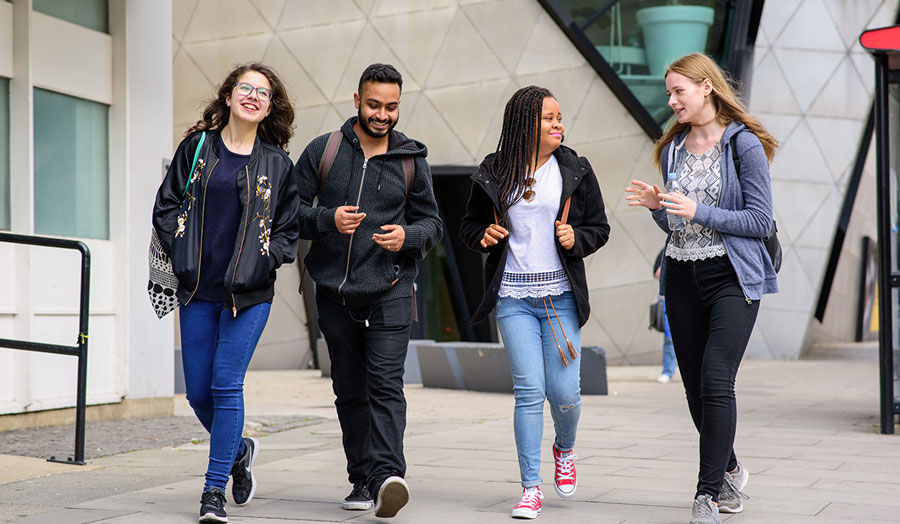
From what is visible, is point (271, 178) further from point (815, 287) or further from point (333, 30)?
point (815, 287)

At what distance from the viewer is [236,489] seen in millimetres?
5109

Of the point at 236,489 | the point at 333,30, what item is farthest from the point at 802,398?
the point at 333,30

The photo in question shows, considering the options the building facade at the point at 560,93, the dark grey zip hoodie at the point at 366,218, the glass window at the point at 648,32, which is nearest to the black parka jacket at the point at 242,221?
the dark grey zip hoodie at the point at 366,218

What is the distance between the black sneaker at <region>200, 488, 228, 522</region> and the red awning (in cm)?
601

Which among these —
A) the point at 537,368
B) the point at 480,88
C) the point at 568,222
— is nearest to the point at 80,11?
the point at 568,222

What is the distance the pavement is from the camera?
4945mm

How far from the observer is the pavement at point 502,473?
4945 millimetres

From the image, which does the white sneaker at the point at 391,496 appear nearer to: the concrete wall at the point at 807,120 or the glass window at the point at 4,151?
the glass window at the point at 4,151

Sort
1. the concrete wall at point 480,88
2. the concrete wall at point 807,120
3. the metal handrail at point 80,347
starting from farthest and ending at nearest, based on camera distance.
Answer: the concrete wall at point 807,120
the concrete wall at point 480,88
the metal handrail at point 80,347

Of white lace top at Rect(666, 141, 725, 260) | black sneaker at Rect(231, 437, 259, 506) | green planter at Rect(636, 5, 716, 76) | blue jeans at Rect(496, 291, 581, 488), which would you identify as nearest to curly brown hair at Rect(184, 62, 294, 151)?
blue jeans at Rect(496, 291, 581, 488)

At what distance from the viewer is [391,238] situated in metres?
4.83

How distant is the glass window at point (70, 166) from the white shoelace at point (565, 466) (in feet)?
16.6

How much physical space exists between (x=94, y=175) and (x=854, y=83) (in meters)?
14.6

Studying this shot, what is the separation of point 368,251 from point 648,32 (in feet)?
48.7
